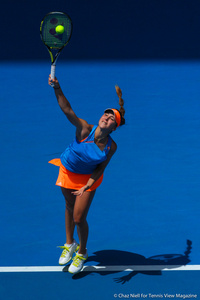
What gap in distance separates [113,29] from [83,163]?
177 inches

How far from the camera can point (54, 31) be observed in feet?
16.9

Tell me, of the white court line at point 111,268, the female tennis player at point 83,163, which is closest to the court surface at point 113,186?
the white court line at point 111,268

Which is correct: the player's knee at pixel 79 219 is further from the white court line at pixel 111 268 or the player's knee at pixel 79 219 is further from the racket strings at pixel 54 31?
→ the racket strings at pixel 54 31

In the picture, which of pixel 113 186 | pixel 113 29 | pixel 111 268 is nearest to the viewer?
pixel 111 268

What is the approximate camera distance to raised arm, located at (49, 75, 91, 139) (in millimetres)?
4785

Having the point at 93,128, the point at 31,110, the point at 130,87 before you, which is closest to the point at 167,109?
the point at 130,87

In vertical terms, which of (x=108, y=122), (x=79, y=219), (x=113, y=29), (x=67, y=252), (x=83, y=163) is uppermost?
(x=113, y=29)

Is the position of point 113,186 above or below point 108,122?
below

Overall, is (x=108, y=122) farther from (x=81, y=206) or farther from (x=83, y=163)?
(x=81, y=206)

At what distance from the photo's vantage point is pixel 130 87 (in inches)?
336

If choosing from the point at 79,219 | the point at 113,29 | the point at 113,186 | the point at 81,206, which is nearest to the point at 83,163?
the point at 81,206

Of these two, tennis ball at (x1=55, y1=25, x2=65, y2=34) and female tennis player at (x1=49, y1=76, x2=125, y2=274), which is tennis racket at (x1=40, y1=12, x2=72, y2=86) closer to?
tennis ball at (x1=55, y1=25, x2=65, y2=34)

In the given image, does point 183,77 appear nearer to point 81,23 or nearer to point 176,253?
point 81,23

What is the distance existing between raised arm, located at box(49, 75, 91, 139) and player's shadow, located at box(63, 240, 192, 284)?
1.33 meters
